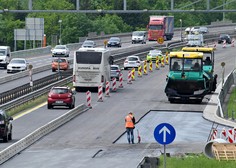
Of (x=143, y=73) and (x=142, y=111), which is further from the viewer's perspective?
(x=143, y=73)

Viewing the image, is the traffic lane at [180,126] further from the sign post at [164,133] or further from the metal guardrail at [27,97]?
the sign post at [164,133]

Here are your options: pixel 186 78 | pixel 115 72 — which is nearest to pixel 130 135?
pixel 186 78

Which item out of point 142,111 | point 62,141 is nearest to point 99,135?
point 62,141

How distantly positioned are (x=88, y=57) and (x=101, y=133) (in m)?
24.3

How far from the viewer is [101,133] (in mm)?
43219

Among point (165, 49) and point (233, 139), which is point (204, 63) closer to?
point (233, 139)

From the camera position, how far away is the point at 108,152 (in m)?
36.4

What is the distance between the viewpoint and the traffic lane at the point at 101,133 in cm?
3472

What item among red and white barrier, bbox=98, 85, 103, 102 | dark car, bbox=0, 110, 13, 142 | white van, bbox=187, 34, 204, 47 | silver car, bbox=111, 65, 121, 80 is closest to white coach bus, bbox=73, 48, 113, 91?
red and white barrier, bbox=98, 85, 103, 102

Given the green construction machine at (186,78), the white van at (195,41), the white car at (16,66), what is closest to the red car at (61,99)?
the green construction machine at (186,78)

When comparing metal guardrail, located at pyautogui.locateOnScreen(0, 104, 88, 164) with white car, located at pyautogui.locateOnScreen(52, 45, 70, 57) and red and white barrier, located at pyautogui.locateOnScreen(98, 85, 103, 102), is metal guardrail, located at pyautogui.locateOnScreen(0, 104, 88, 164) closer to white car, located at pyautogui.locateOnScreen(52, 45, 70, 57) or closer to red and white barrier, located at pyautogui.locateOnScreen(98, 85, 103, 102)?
red and white barrier, located at pyautogui.locateOnScreen(98, 85, 103, 102)

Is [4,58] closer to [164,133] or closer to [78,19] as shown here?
[164,133]

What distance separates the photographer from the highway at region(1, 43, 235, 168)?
Answer: 34.4 meters

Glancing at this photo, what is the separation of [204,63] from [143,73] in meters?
21.7
